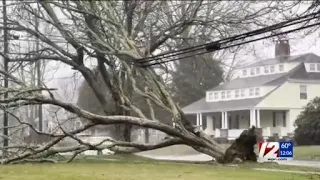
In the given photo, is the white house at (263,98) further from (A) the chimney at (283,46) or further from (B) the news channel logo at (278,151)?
(B) the news channel logo at (278,151)

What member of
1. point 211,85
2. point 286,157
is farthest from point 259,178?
point 211,85

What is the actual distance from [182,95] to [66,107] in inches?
1428

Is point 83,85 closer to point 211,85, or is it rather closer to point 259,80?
point 211,85

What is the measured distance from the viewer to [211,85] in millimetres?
57062

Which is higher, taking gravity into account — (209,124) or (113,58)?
(113,58)

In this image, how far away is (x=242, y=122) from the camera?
49562 mm

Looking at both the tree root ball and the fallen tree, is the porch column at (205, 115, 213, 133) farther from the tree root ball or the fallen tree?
the tree root ball

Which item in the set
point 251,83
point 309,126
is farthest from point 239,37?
point 251,83

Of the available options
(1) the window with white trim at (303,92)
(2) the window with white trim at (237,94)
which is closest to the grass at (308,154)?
(1) the window with white trim at (303,92)

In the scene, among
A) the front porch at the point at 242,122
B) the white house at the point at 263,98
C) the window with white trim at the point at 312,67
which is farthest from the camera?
the front porch at the point at 242,122

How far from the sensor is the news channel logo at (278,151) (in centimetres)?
1662

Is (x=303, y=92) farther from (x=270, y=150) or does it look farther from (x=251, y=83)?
(x=270, y=150)

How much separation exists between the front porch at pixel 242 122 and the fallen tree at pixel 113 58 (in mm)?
16933

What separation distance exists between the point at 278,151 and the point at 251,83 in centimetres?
3223
